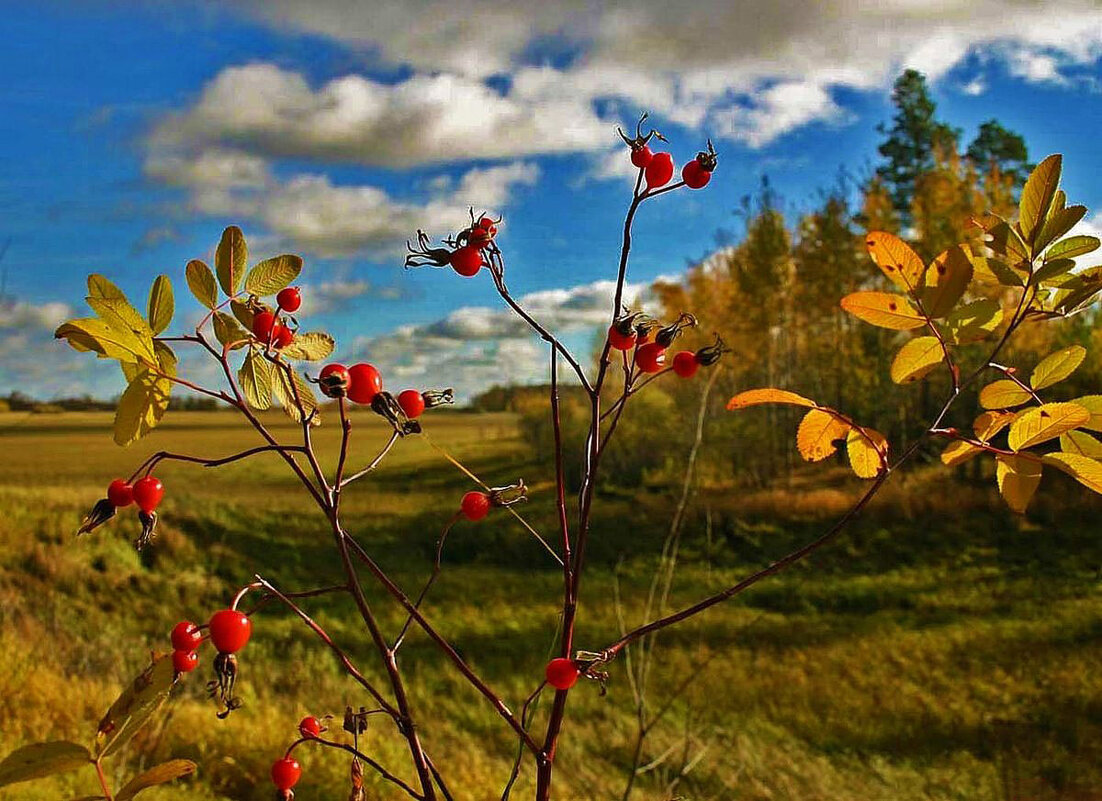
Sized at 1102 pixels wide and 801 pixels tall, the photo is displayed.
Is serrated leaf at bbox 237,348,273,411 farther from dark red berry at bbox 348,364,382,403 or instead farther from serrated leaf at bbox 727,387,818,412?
serrated leaf at bbox 727,387,818,412

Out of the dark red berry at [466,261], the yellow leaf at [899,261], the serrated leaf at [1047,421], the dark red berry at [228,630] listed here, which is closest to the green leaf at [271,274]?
the dark red berry at [466,261]

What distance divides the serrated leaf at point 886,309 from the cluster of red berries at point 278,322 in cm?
45

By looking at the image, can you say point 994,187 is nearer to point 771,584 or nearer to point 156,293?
point 771,584

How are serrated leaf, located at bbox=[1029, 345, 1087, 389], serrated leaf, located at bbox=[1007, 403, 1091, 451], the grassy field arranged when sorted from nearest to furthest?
serrated leaf, located at bbox=[1007, 403, 1091, 451], serrated leaf, located at bbox=[1029, 345, 1087, 389], the grassy field

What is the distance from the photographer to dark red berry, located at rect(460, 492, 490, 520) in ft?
2.10

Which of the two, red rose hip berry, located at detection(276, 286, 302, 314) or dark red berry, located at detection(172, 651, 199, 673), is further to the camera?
red rose hip berry, located at detection(276, 286, 302, 314)

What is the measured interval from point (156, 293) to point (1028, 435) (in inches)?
26.4

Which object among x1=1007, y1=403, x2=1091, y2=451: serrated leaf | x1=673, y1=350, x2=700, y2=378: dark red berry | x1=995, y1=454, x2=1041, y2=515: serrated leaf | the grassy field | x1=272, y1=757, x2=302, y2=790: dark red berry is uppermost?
x1=673, y1=350, x2=700, y2=378: dark red berry

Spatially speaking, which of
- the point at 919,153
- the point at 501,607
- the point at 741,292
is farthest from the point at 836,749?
the point at 919,153

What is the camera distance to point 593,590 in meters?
8.00

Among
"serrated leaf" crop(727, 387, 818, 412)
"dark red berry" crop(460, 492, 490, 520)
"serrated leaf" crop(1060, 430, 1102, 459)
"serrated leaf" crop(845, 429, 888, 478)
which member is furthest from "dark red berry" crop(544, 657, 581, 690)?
"serrated leaf" crop(1060, 430, 1102, 459)

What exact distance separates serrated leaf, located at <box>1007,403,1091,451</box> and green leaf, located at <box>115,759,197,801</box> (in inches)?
25.7

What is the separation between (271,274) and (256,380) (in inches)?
3.3

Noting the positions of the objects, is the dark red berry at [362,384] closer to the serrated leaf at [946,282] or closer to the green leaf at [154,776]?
the green leaf at [154,776]
